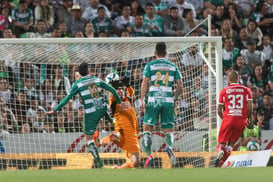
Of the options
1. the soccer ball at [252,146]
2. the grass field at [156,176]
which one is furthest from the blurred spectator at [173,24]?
the grass field at [156,176]

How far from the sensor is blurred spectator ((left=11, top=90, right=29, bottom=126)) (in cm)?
1469

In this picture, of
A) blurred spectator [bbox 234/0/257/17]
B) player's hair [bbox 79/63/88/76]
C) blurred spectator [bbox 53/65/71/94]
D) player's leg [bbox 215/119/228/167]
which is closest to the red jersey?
player's leg [bbox 215/119/228/167]

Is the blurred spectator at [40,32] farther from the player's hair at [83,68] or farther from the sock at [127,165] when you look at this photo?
the sock at [127,165]

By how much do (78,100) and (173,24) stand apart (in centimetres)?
407

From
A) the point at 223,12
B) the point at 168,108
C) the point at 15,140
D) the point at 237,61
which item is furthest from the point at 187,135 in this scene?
the point at 223,12

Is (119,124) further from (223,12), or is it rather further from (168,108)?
(223,12)

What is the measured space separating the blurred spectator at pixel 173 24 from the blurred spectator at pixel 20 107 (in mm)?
4653

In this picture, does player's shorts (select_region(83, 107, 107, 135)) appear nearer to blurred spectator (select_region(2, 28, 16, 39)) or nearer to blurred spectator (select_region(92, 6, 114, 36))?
blurred spectator (select_region(2, 28, 16, 39))

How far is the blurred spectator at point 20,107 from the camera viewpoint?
1469cm

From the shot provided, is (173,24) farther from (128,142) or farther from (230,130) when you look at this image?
(128,142)

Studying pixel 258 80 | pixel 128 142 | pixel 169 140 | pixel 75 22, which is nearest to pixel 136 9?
pixel 75 22

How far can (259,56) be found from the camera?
59.1ft

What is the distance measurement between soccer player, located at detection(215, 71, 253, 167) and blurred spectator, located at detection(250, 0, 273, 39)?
634cm

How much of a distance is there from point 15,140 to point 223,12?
685cm
